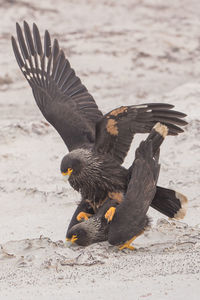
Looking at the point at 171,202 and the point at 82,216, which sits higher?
the point at 171,202

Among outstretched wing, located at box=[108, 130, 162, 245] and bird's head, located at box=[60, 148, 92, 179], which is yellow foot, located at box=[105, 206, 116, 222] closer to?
outstretched wing, located at box=[108, 130, 162, 245]

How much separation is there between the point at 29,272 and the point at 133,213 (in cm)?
97

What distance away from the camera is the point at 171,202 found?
5.40 metres

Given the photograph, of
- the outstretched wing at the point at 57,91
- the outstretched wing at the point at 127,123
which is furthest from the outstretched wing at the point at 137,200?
the outstretched wing at the point at 57,91

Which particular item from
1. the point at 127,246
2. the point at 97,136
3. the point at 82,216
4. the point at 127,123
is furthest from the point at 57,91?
the point at 127,246

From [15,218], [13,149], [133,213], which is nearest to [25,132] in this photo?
[13,149]

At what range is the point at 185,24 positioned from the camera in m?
15.2

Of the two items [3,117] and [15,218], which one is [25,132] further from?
[15,218]

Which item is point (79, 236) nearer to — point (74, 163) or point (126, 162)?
point (74, 163)

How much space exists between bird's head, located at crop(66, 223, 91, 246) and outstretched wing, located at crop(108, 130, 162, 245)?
0.85 ft

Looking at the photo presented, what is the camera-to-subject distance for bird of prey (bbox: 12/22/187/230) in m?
5.23

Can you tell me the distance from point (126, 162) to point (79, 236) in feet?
9.66

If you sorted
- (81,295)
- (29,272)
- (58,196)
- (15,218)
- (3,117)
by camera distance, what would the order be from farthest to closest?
1. (3,117)
2. (58,196)
3. (15,218)
4. (29,272)
5. (81,295)

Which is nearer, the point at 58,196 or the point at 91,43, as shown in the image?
the point at 58,196
